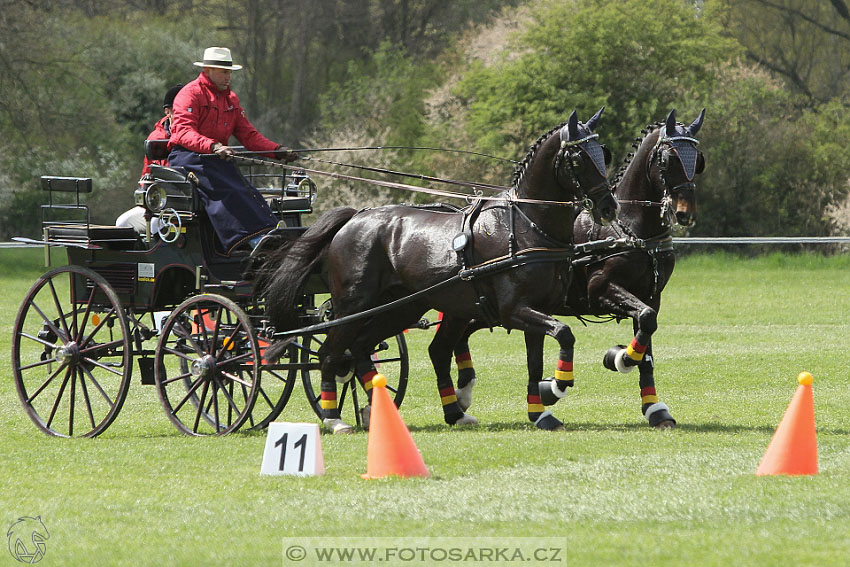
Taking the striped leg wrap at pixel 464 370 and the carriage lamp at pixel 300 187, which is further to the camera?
the carriage lamp at pixel 300 187

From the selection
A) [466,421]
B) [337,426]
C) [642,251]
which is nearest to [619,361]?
[642,251]

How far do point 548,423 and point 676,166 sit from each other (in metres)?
2.04

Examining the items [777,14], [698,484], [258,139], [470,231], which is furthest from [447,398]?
[777,14]

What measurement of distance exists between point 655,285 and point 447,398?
1.74 meters

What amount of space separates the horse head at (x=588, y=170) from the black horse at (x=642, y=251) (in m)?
0.87

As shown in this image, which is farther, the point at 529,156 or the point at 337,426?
the point at 337,426

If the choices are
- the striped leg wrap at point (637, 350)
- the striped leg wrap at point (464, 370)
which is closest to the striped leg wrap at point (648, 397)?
the striped leg wrap at point (637, 350)

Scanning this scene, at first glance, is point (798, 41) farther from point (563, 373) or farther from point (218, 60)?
point (563, 373)

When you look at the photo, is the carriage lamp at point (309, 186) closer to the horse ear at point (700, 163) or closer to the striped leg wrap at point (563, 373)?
the striped leg wrap at point (563, 373)

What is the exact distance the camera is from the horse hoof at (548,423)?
8531 millimetres

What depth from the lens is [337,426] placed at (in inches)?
352

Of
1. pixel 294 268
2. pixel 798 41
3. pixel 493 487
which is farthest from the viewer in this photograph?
pixel 798 41

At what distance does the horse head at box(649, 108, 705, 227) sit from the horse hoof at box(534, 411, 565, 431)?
5.34ft

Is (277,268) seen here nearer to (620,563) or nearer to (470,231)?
(470,231)
